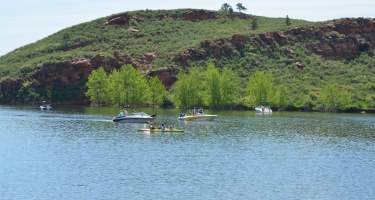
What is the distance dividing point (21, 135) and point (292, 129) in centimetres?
4279

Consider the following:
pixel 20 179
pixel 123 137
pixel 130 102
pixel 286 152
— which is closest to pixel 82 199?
pixel 20 179

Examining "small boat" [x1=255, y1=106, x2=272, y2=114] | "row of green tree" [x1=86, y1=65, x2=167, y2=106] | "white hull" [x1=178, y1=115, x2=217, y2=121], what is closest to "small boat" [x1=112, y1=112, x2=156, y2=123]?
"white hull" [x1=178, y1=115, x2=217, y2=121]

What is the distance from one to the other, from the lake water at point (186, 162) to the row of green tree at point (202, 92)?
58818 mm

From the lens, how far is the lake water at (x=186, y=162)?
58156 millimetres

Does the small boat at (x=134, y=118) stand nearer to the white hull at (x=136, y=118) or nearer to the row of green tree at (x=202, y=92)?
the white hull at (x=136, y=118)

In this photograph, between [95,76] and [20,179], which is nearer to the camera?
[20,179]

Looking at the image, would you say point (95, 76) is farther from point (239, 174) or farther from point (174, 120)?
point (239, 174)

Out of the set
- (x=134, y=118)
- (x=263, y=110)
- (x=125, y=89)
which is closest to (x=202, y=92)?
(x=263, y=110)

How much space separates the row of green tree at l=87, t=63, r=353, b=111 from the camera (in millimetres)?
180250

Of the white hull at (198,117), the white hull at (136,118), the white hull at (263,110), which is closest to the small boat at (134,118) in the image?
the white hull at (136,118)

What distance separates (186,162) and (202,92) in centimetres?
10763

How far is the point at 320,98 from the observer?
18750cm

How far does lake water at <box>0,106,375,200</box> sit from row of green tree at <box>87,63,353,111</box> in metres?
58.8

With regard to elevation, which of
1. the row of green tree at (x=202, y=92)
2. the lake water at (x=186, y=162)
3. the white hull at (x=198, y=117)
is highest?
the row of green tree at (x=202, y=92)
